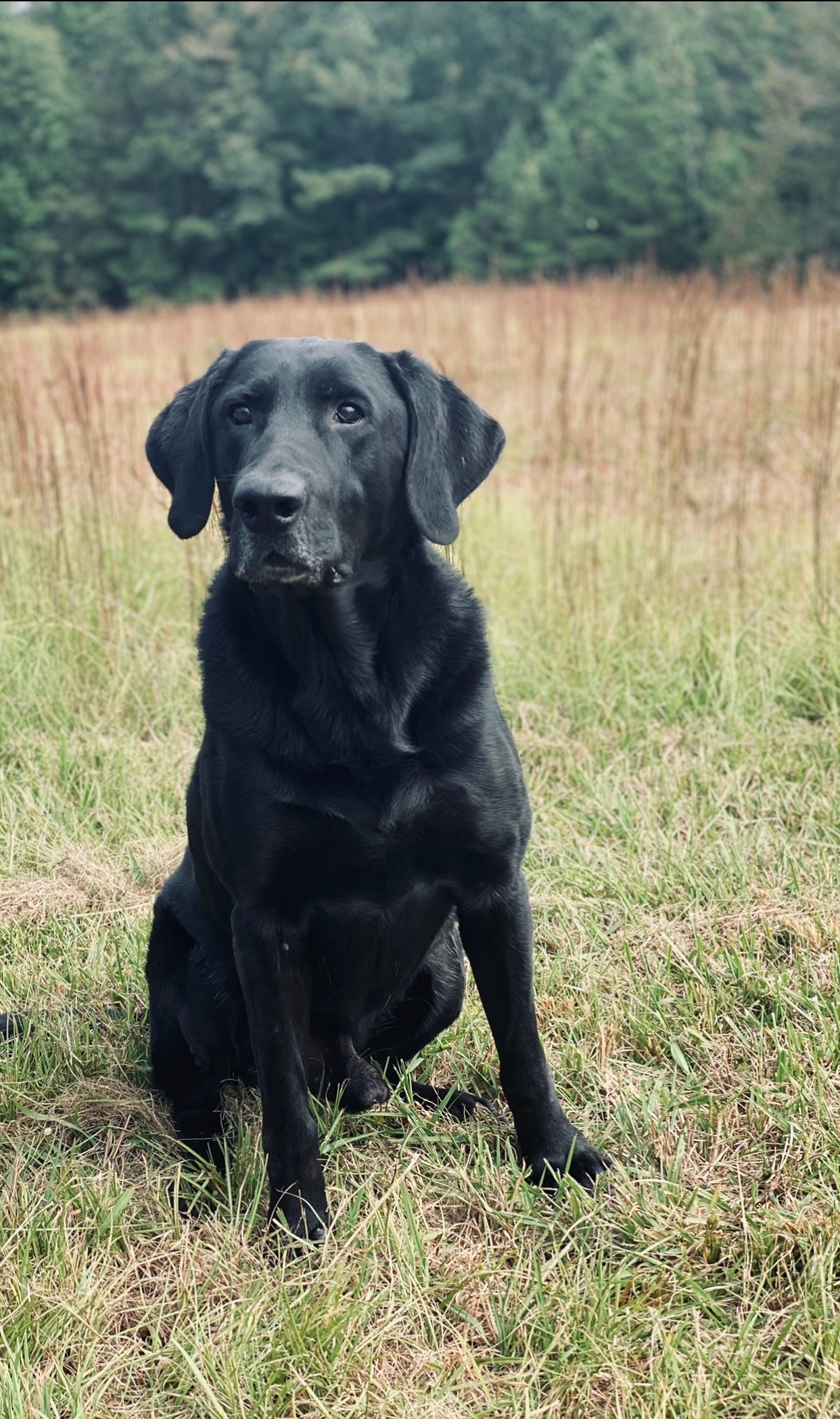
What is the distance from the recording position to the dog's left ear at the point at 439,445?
2.01 metres

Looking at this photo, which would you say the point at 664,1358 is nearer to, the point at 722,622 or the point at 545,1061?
the point at 545,1061

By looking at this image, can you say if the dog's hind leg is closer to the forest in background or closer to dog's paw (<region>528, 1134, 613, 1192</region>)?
dog's paw (<region>528, 1134, 613, 1192</region>)

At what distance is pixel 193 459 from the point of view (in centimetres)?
211

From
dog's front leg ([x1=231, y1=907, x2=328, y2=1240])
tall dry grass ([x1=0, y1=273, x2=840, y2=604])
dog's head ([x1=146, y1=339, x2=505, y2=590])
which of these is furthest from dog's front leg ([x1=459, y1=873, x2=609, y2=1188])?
tall dry grass ([x1=0, y1=273, x2=840, y2=604])

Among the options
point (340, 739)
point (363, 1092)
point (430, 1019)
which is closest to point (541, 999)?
point (430, 1019)

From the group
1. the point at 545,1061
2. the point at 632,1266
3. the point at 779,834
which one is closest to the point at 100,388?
the point at 779,834

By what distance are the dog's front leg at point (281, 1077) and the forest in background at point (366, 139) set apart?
2415 cm

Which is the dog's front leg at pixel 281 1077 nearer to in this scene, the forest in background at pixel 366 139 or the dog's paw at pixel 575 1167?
the dog's paw at pixel 575 1167

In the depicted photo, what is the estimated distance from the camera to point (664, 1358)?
5.37 ft

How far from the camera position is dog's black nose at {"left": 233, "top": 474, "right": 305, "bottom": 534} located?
173 cm

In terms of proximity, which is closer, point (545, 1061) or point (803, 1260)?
point (803, 1260)

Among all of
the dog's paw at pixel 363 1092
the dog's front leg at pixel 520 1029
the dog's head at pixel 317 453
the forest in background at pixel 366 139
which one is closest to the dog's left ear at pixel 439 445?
the dog's head at pixel 317 453

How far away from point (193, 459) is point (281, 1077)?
106cm

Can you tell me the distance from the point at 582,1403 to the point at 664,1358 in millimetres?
125
